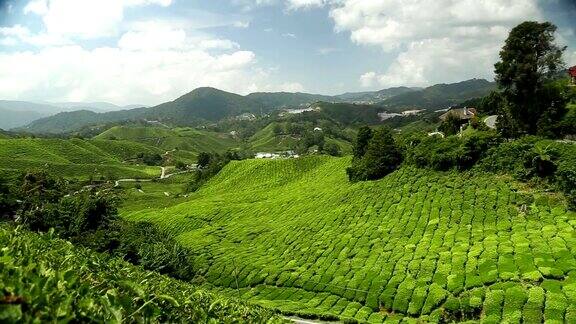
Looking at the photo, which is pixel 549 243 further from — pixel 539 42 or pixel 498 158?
pixel 539 42

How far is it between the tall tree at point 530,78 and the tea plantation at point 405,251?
12180 millimetres

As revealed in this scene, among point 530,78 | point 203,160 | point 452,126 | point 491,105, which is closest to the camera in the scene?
point 530,78

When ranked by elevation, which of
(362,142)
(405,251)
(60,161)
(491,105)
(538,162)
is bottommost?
(60,161)

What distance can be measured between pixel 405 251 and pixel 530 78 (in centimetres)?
3024

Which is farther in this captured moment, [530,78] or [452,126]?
[452,126]

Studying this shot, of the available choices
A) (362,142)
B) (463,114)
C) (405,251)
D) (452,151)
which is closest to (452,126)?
(362,142)

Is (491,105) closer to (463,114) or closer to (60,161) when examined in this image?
(463,114)

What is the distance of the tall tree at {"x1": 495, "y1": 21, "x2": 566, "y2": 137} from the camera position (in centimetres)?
5241

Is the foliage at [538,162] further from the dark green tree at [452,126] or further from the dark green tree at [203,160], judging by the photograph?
the dark green tree at [203,160]

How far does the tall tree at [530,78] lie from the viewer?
172 feet

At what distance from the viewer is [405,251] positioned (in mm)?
40281

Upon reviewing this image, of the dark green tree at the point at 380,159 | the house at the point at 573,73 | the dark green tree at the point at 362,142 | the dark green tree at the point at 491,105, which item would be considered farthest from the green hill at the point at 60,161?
the house at the point at 573,73

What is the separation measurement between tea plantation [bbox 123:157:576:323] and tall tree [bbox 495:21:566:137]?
12.2 meters

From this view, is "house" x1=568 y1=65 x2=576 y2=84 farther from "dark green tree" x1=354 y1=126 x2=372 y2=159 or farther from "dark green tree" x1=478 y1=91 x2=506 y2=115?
"dark green tree" x1=354 y1=126 x2=372 y2=159
